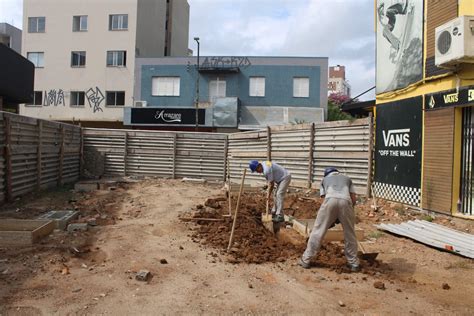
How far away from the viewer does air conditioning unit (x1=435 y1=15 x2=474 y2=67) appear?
8.23 metres

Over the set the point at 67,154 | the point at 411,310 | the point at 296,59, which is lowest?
the point at 411,310

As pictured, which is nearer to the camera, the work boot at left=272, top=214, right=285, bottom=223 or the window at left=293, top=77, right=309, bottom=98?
the work boot at left=272, top=214, right=285, bottom=223

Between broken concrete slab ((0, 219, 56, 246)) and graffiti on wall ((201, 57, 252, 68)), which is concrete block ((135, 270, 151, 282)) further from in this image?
graffiti on wall ((201, 57, 252, 68))

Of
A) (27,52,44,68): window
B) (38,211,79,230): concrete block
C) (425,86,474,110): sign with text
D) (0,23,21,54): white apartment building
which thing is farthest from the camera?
(0,23,21,54): white apartment building

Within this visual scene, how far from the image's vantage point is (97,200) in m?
11.9

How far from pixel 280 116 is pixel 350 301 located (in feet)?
87.0

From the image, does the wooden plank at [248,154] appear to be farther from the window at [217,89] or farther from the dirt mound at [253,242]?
the window at [217,89]

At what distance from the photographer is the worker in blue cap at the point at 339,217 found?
602cm

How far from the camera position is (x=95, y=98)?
114 ft

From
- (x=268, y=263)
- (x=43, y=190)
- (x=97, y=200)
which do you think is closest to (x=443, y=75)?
(x=268, y=263)

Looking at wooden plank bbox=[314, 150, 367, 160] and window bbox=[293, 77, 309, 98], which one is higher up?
window bbox=[293, 77, 309, 98]

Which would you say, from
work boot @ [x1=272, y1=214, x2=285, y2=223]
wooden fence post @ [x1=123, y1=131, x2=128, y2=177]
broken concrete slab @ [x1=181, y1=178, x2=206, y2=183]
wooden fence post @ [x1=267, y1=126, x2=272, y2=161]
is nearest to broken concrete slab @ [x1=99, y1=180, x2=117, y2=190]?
wooden fence post @ [x1=123, y1=131, x2=128, y2=177]

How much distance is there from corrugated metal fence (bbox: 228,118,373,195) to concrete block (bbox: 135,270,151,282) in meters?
7.57

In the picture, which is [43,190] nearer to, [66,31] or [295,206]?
[295,206]
